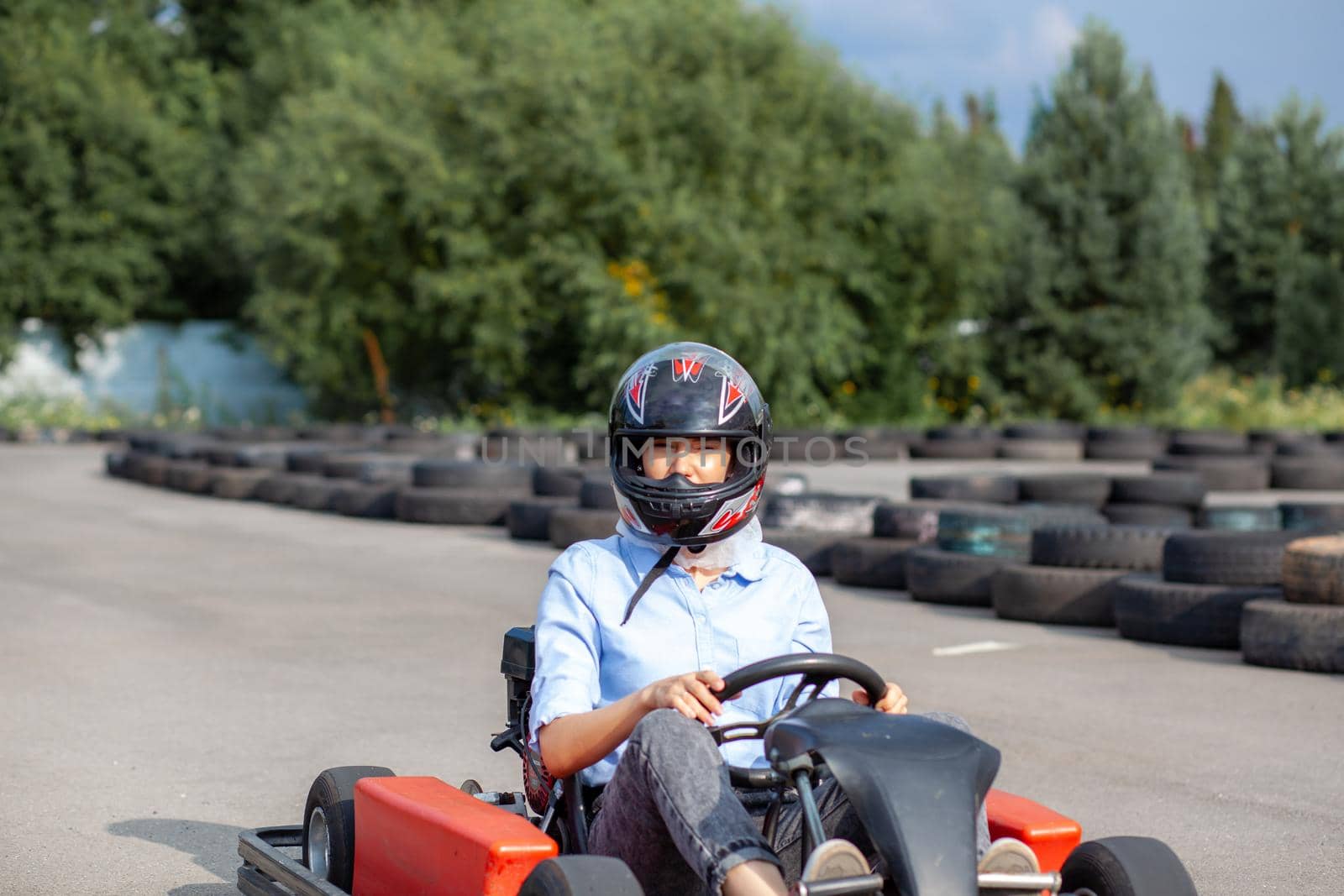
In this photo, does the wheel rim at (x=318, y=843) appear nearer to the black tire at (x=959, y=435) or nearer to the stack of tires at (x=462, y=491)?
the stack of tires at (x=462, y=491)

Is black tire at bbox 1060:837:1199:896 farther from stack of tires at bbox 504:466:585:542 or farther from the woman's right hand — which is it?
stack of tires at bbox 504:466:585:542

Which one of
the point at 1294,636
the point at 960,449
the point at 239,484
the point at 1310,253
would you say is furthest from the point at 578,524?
the point at 1310,253

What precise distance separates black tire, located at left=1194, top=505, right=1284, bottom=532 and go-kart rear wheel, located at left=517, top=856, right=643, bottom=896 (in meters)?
8.97

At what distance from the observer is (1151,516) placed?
38.4 feet

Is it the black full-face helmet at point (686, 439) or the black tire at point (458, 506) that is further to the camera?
the black tire at point (458, 506)

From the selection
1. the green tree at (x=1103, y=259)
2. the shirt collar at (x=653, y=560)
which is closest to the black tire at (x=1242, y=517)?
the shirt collar at (x=653, y=560)

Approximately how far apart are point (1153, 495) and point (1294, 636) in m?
6.07

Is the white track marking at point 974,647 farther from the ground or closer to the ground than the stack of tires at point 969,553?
closer to the ground

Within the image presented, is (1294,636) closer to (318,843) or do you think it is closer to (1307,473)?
(318,843)

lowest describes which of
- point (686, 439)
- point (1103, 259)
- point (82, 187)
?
point (686, 439)

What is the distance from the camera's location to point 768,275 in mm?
26734

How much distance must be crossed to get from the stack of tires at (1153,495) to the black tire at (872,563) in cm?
287

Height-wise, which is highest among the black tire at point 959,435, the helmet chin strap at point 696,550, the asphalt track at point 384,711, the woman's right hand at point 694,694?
the helmet chin strap at point 696,550

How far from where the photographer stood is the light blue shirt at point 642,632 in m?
2.97
